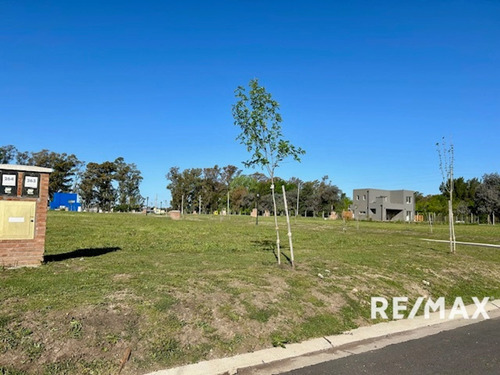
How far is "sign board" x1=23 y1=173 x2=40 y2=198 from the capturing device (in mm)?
7746

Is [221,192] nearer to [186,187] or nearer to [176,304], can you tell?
[186,187]

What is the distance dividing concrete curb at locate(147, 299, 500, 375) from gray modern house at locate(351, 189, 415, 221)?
254ft

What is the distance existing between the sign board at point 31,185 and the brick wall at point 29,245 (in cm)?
6

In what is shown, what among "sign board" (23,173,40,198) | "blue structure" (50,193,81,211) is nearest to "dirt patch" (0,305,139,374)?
"sign board" (23,173,40,198)

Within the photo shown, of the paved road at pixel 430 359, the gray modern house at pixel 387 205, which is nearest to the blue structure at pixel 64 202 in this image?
the gray modern house at pixel 387 205

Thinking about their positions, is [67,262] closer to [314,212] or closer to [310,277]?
[310,277]

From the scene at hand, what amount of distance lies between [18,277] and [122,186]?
8611 centimetres

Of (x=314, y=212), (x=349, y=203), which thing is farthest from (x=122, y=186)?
(x=349, y=203)

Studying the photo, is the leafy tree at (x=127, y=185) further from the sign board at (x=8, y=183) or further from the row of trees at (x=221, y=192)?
the sign board at (x=8, y=183)

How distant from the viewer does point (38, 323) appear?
15.0ft

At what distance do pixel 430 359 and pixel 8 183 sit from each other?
7842 mm

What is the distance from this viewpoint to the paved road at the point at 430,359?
4363 mm

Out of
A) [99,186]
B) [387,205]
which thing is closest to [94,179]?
[99,186]

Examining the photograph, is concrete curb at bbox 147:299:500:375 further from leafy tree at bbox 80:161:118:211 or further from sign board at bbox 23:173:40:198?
leafy tree at bbox 80:161:118:211
